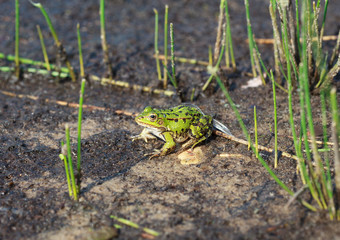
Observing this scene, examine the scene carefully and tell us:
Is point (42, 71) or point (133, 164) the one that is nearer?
point (133, 164)

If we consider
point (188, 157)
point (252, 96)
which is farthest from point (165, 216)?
point (252, 96)

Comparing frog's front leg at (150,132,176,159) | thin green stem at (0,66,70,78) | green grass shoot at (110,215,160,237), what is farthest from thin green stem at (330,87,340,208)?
thin green stem at (0,66,70,78)

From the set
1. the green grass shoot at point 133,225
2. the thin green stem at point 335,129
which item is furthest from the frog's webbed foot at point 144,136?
the thin green stem at point 335,129

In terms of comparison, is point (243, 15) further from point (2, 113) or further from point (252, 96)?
point (2, 113)

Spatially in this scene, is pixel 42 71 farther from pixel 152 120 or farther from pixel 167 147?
pixel 167 147

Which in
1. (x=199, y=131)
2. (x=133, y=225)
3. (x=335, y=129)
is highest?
(x=335, y=129)

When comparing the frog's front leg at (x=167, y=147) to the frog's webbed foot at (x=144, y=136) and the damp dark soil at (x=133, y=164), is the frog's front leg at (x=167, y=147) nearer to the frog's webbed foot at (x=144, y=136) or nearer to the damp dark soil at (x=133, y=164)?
the damp dark soil at (x=133, y=164)

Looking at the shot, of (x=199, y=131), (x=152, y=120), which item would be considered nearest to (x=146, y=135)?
(x=152, y=120)
